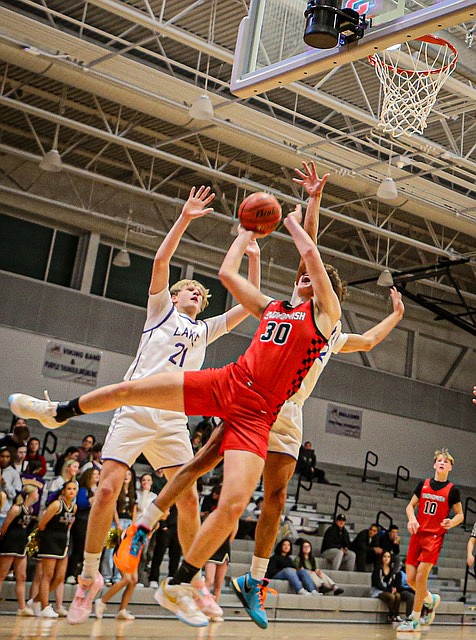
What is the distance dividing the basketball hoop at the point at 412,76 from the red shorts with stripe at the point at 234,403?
227 inches

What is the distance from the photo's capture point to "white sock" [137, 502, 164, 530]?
495 cm

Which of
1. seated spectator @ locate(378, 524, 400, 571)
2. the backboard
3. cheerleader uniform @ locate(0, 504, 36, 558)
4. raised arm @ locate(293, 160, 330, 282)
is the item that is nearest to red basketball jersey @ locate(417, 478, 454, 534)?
cheerleader uniform @ locate(0, 504, 36, 558)

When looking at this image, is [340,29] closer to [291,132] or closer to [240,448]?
[240,448]

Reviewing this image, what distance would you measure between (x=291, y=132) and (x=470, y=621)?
32.5 ft

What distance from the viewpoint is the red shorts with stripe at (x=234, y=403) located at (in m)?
4.64

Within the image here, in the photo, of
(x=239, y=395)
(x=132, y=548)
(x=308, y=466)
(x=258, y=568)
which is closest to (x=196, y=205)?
(x=239, y=395)

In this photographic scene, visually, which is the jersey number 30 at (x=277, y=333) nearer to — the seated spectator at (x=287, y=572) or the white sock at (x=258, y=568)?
the white sock at (x=258, y=568)

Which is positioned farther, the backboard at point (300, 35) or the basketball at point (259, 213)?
the backboard at point (300, 35)

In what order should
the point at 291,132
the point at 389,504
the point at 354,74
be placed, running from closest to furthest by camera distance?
the point at 354,74 < the point at 291,132 < the point at 389,504

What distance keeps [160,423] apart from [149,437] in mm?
125

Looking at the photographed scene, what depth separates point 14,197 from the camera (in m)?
19.4

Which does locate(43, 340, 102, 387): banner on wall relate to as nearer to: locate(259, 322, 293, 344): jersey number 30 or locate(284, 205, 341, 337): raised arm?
locate(259, 322, 293, 344): jersey number 30

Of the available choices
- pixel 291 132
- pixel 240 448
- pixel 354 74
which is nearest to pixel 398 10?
pixel 240 448

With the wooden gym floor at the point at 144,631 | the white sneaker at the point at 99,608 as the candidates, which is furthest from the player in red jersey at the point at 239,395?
the white sneaker at the point at 99,608
